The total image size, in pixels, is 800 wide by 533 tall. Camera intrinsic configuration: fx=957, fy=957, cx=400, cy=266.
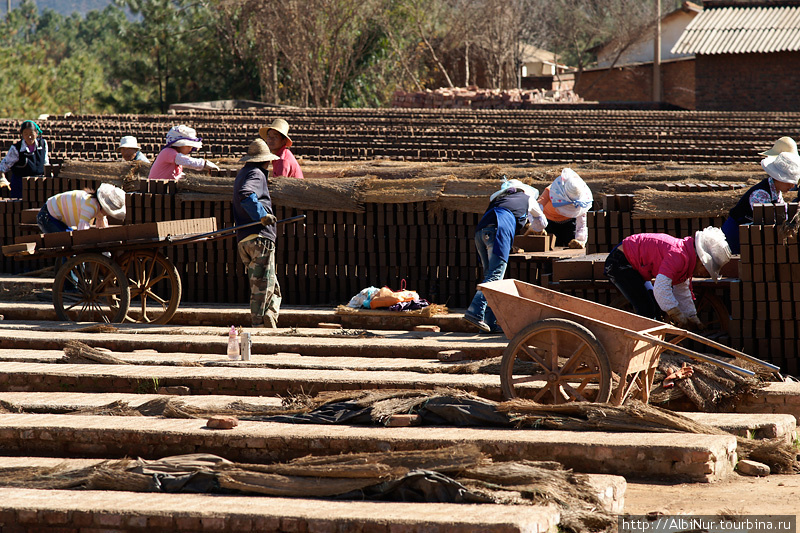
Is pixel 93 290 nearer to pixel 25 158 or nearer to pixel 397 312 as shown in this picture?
pixel 397 312

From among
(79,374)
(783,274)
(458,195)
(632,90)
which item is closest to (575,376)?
(783,274)

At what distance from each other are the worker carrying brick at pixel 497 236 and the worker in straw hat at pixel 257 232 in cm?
188

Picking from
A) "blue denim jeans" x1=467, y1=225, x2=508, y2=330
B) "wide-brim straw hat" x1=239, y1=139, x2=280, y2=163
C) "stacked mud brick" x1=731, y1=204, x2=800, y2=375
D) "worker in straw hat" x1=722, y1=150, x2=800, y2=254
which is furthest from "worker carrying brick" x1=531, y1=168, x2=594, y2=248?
"wide-brim straw hat" x1=239, y1=139, x2=280, y2=163

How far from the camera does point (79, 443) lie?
550 cm

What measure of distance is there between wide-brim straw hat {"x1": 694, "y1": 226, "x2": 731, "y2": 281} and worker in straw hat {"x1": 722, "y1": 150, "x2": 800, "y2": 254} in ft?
2.84

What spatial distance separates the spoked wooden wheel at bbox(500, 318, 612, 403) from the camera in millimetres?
5293

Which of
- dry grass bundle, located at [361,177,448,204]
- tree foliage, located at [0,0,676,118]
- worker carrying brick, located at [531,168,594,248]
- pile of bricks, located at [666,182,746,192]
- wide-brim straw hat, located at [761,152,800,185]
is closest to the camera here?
wide-brim straw hat, located at [761,152,800,185]

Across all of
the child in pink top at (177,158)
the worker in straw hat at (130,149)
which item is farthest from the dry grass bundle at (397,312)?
the worker in straw hat at (130,149)

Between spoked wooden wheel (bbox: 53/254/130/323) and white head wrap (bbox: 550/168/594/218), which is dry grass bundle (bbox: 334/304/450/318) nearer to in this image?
white head wrap (bbox: 550/168/594/218)

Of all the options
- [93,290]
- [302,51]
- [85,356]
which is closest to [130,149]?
[93,290]

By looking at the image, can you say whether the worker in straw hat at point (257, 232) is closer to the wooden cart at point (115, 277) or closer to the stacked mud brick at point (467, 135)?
the wooden cart at point (115, 277)

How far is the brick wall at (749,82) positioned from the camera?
1025 inches

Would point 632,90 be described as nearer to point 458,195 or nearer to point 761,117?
point 761,117

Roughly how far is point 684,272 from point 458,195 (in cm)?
359
